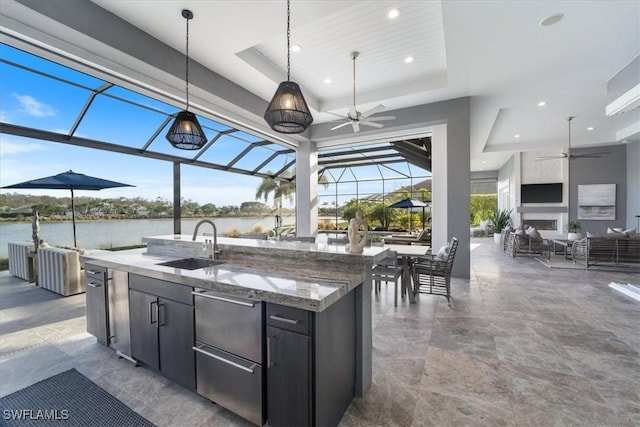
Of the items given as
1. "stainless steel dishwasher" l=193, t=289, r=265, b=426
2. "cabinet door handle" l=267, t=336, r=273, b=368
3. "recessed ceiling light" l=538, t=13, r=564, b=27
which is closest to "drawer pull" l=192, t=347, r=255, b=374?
"stainless steel dishwasher" l=193, t=289, r=265, b=426

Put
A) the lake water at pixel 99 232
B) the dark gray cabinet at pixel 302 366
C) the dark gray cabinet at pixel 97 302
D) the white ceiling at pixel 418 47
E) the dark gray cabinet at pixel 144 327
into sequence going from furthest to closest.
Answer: the lake water at pixel 99 232
the white ceiling at pixel 418 47
the dark gray cabinet at pixel 97 302
the dark gray cabinet at pixel 144 327
the dark gray cabinet at pixel 302 366

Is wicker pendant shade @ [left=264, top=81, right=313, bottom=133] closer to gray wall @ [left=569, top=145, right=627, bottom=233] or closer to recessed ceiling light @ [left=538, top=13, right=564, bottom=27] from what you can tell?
recessed ceiling light @ [left=538, top=13, right=564, bottom=27]

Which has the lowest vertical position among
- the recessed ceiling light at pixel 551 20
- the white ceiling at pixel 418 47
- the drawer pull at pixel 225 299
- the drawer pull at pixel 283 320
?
the drawer pull at pixel 283 320

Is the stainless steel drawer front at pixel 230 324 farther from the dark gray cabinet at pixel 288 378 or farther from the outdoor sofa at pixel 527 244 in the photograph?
the outdoor sofa at pixel 527 244

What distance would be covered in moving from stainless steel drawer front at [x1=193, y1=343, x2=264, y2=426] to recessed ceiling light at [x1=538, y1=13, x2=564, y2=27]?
173 inches

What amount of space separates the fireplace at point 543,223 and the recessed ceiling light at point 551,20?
846cm

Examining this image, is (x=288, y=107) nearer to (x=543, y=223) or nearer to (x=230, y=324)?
(x=230, y=324)

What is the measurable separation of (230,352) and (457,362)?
199 cm

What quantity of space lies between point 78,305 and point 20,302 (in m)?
0.86

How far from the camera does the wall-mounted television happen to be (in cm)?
901

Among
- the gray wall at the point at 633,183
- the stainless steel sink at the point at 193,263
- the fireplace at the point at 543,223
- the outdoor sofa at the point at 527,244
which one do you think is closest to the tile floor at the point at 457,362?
the stainless steel sink at the point at 193,263

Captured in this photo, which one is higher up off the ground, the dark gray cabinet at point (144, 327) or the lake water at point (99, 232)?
the lake water at point (99, 232)

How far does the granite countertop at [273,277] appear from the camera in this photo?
1.46 metres

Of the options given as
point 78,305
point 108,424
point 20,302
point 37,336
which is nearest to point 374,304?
point 108,424
